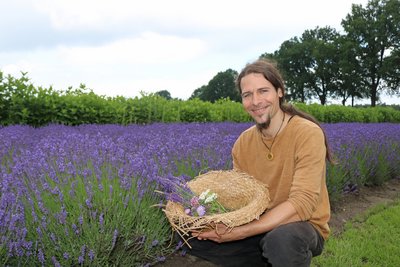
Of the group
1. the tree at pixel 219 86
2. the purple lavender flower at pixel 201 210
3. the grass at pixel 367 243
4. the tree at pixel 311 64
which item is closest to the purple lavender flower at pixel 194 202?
the purple lavender flower at pixel 201 210

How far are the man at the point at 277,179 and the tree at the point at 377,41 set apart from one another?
41882 millimetres

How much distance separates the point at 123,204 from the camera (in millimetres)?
2449

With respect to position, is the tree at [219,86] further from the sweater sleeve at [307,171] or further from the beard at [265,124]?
the sweater sleeve at [307,171]

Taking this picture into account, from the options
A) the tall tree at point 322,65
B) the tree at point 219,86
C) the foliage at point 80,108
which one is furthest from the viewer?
the tree at point 219,86

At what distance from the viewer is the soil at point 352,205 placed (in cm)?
320

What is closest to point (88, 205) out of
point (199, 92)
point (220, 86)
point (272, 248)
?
point (272, 248)

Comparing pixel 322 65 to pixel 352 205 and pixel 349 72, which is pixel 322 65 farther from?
pixel 352 205

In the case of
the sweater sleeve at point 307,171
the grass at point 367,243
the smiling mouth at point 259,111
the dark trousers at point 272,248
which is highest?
the smiling mouth at point 259,111

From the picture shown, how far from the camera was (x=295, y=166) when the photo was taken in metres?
2.47

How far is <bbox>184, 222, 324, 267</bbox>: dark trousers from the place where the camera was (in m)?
2.14

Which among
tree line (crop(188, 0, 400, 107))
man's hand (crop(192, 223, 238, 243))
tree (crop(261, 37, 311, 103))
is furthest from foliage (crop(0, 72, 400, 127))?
tree (crop(261, 37, 311, 103))

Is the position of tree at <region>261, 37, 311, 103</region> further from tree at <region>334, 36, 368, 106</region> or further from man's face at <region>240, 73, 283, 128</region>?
man's face at <region>240, 73, 283, 128</region>

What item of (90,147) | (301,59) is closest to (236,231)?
(90,147)

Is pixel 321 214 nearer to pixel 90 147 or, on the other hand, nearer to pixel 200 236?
pixel 200 236
